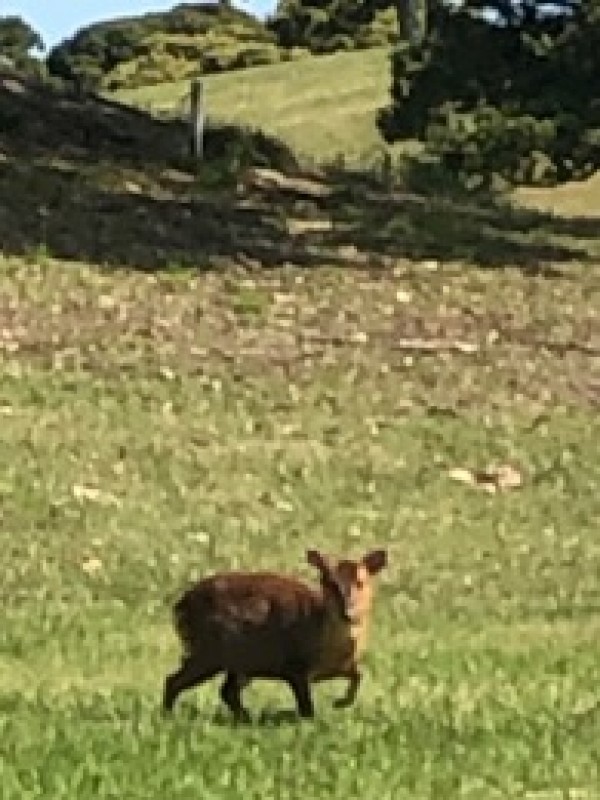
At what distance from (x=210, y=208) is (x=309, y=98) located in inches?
970

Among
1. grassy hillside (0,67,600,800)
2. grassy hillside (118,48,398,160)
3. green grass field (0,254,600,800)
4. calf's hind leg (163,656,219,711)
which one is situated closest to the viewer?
green grass field (0,254,600,800)

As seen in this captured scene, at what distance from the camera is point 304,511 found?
16.7 meters

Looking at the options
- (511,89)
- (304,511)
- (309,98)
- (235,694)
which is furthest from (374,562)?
(309,98)

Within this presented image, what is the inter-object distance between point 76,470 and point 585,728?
8092 millimetres

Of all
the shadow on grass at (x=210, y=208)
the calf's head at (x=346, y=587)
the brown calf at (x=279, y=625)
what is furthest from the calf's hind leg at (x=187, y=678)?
the shadow on grass at (x=210, y=208)

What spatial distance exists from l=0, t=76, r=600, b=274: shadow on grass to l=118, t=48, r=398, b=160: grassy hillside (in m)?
12.2

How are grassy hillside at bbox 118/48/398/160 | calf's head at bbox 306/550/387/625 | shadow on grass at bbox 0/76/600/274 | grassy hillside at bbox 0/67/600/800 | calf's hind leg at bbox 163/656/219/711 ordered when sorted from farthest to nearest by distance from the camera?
grassy hillside at bbox 118/48/398/160, shadow on grass at bbox 0/76/600/274, calf's hind leg at bbox 163/656/219/711, calf's head at bbox 306/550/387/625, grassy hillside at bbox 0/67/600/800

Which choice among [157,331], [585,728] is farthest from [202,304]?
[585,728]

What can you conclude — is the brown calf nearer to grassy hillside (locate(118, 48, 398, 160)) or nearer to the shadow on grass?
the shadow on grass

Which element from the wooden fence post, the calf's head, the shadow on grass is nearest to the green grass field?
the calf's head

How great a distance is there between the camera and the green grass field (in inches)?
337

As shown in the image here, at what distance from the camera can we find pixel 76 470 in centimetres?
1689

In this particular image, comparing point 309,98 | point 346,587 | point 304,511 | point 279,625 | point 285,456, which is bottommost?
point 304,511

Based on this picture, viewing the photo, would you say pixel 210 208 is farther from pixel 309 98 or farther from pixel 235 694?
pixel 309 98
